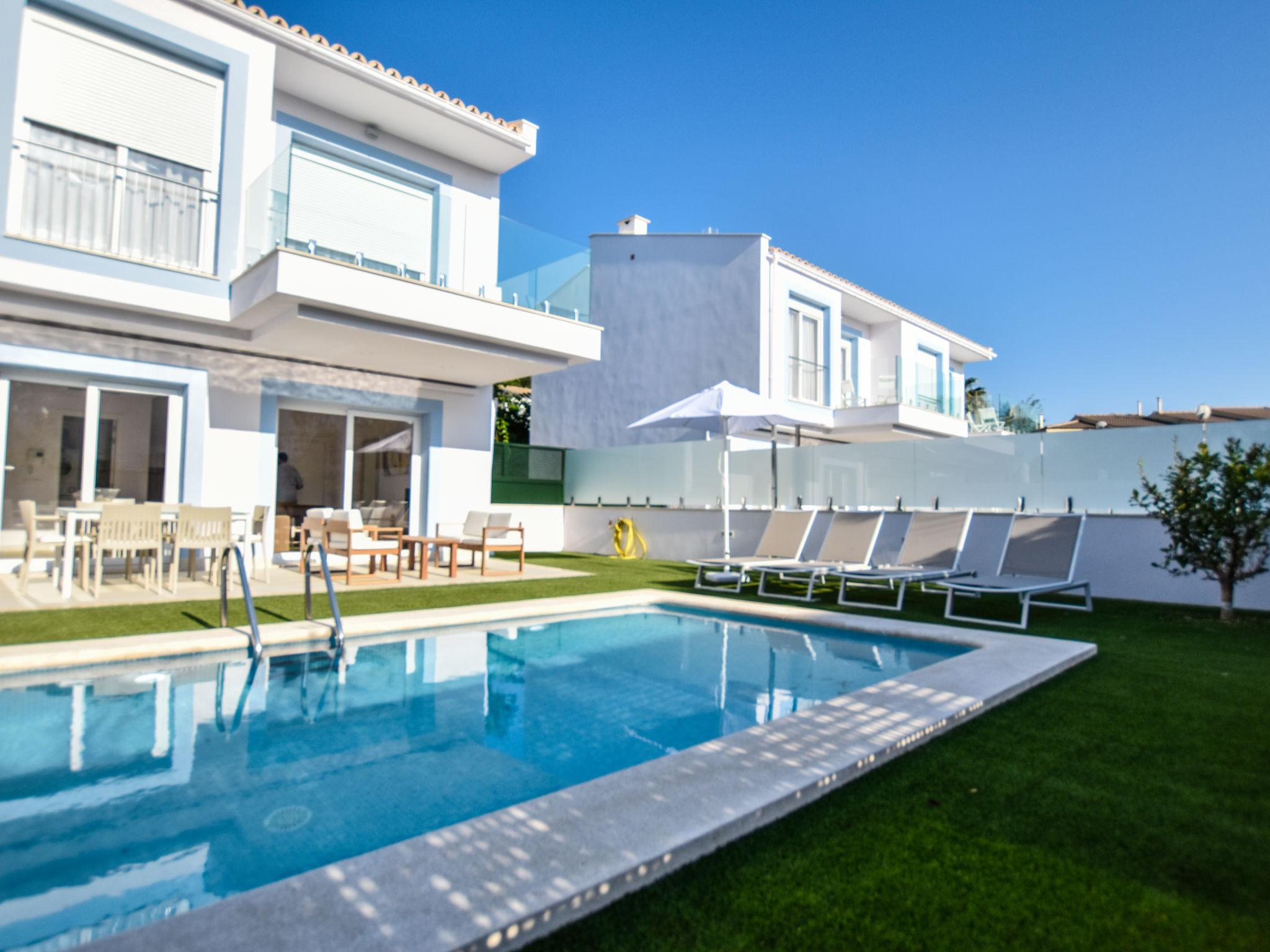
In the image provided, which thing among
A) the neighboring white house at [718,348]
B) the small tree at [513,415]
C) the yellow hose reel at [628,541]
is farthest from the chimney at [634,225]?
the yellow hose reel at [628,541]

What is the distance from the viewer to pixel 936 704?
404 centimetres

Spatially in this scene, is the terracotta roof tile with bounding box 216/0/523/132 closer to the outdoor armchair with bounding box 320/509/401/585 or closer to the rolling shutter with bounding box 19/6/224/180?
the rolling shutter with bounding box 19/6/224/180

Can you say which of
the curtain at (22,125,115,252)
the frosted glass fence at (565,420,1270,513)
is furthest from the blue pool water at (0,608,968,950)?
the curtain at (22,125,115,252)

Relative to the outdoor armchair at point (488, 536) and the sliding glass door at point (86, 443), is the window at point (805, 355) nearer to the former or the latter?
the outdoor armchair at point (488, 536)

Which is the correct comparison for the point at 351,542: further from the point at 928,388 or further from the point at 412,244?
the point at 928,388

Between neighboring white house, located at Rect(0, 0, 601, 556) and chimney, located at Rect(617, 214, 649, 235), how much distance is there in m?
7.56

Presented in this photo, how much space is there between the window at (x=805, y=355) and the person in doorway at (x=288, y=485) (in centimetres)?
1115

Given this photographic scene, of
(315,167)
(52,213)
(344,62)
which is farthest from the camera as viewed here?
(344,62)

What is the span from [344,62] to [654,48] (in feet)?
21.7

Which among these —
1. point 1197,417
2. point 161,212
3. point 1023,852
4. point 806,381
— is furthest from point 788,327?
point 1023,852

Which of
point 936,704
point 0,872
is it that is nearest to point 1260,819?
point 936,704

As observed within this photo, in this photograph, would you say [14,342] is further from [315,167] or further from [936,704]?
[936,704]

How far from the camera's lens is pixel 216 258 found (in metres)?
9.93

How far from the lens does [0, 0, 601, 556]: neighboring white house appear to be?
8883mm
